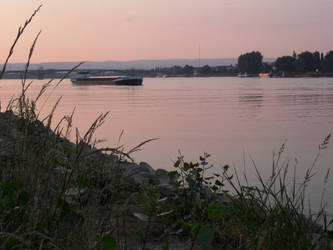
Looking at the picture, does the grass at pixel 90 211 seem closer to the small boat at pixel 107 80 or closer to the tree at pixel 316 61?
the small boat at pixel 107 80

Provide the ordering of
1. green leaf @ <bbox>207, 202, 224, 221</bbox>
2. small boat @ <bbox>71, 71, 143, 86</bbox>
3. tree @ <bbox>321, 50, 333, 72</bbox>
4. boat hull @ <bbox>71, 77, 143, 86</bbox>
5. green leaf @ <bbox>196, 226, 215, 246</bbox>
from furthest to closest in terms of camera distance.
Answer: tree @ <bbox>321, 50, 333, 72</bbox>, small boat @ <bbox>71, 71, 143, 86</bbox>, boat hull @ <bbox>71, 77, 143, 86</bbox>, green leaf @ <bbox>207, 202, 224, 221</bbox>, green leaf @ <bbox>196, 226, 215, 246</bbox>

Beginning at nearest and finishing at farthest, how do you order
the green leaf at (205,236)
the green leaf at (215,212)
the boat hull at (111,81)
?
1. the green leaf at (205,236)
2. the green leaf at (215,212)
3. the boat hull at (111,81)

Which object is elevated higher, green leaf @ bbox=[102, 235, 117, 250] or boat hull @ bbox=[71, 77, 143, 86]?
green leaf @ bbox=[102, 235, 117, 250]

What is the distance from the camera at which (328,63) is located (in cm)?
13725

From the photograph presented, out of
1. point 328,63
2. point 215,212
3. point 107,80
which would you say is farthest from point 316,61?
point 215,212

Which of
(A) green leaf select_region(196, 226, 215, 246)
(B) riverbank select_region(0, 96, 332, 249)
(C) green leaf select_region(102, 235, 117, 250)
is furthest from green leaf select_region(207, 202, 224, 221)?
(C) green leaf select_region(102, 235, 117, 250)

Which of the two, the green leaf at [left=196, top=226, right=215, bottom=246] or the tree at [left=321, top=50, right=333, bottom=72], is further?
the tree at [left=321, top=50, right=333, bottom=72]

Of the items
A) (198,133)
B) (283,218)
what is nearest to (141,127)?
(198,133)

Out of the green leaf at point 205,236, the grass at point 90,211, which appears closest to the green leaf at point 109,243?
the grass at point 90,211

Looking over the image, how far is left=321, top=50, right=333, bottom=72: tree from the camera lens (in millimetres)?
136225

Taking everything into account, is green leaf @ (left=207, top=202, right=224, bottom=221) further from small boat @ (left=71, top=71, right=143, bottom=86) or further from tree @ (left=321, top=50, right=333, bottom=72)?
tree @ (left=321, top=50, right=333, bottom=72)

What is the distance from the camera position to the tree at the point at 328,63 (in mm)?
136225

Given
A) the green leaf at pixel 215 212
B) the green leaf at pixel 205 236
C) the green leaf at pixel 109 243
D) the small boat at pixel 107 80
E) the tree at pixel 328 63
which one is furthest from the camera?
the tree at pixel 328 63

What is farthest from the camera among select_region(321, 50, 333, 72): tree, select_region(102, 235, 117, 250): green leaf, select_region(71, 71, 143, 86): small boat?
select_region(321, 50, 333, 72): tree
